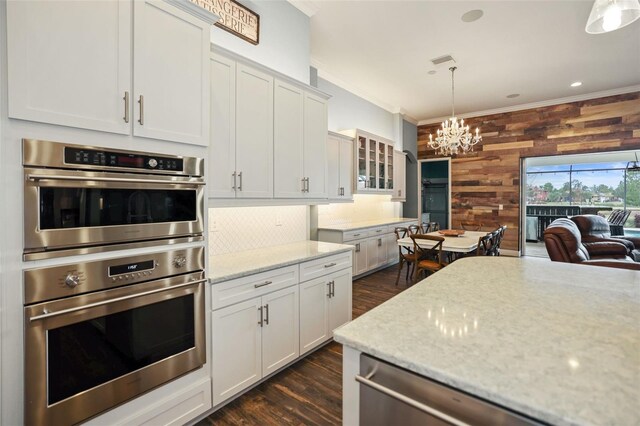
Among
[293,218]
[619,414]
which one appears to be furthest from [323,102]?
[619,414]

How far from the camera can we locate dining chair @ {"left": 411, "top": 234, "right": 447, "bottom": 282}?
3.96m

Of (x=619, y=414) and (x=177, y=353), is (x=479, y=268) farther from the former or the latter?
(x=177, y=353)

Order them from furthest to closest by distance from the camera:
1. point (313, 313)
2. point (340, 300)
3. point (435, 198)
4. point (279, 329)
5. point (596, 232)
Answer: point (435, 198)
point (596, 232)
point (340, 300)
point (313, 313)
point (279, 329)

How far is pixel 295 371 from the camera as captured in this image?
2.42m

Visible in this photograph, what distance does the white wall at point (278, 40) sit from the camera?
2646mm

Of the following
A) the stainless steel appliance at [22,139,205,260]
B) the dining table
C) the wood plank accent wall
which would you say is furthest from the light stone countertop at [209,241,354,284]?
the wood plank accent wall

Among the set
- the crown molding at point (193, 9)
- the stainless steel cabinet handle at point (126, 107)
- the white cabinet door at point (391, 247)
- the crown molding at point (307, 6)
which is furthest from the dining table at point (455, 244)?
the stainless steel cabinet handle at point (126, 107)

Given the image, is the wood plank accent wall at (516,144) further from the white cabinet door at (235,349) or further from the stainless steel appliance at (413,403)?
the stainless steel appliance at (413,403)

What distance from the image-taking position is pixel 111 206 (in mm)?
1460

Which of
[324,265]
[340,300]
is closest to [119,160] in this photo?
[324,265]

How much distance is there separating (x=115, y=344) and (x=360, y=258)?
3.90 meters

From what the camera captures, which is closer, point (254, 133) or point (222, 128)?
point (222, 128)

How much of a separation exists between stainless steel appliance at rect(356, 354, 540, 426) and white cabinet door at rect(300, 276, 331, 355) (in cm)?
156

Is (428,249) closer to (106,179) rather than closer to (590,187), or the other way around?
(106,179)
